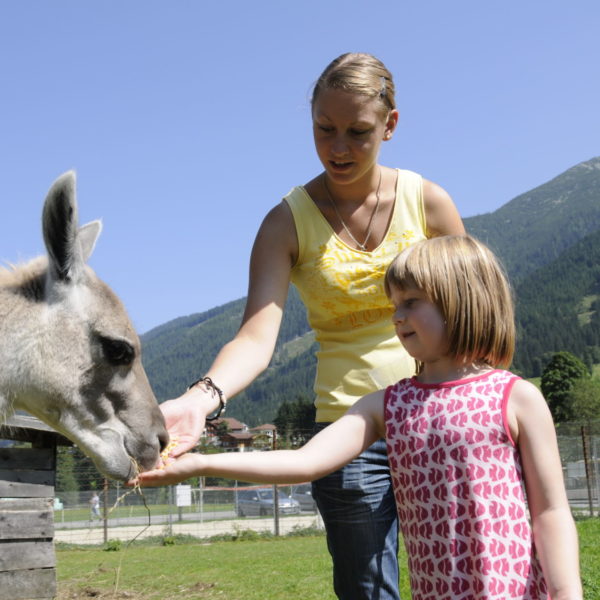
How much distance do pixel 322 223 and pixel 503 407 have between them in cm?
126

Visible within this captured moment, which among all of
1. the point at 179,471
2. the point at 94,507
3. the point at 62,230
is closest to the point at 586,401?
the point at 94,507

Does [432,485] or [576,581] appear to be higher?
[432,485]

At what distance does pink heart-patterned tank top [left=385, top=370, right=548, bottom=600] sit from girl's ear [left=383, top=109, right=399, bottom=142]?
4.40 feet

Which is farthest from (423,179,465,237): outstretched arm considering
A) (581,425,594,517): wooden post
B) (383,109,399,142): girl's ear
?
(581,425,594,517): wooden post

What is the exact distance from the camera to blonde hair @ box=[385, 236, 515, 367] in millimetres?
2598

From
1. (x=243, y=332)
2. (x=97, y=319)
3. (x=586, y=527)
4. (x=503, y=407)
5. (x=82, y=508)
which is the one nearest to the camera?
(x=503, y=407)

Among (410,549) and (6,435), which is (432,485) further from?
(6,435)

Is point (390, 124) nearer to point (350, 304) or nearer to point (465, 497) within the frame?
point (350, 304)

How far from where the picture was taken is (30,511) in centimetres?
789

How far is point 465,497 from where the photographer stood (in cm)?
244

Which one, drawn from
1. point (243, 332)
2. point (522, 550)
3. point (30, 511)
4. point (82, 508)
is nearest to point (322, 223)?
point (243, 332)

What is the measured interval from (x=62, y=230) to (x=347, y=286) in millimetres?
1323

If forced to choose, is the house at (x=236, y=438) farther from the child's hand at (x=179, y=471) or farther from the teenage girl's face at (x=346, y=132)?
the teenage girl's face at (x=346, y=132)

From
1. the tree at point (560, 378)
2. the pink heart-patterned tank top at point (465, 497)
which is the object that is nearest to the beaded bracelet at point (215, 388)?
the pink heart-patterned tank top at point (465, 497)
